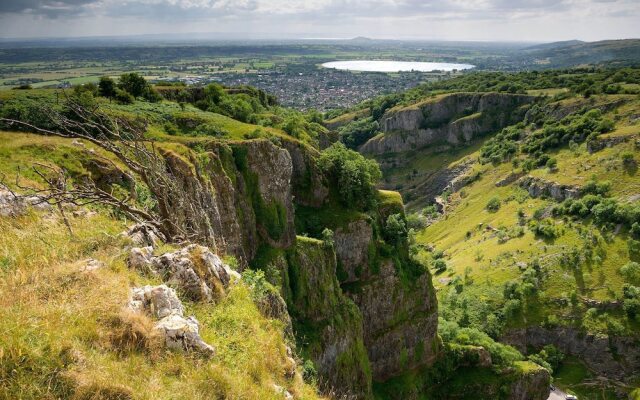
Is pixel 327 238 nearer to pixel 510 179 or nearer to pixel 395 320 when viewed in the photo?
pixel 395 320

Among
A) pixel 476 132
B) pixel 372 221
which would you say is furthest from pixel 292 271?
pixel 476 132

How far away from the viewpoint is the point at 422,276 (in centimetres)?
5916

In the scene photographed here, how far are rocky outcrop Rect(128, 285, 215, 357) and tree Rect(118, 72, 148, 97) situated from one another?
172ft

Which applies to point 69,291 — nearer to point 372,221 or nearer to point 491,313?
point 372,221

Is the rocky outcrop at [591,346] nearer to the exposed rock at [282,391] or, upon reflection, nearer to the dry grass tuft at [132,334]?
the exposed rock at [282,391]

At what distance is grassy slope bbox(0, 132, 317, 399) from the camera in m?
8.75

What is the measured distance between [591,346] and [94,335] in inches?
4150

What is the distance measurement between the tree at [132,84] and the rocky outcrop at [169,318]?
52.4 m

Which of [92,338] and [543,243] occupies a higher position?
[92,338]

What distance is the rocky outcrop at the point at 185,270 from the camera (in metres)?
14.3

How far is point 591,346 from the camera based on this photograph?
9088 cm

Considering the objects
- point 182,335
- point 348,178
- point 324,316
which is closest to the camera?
point 182,335

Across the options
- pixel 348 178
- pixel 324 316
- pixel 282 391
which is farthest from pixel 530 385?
pixel 282 391

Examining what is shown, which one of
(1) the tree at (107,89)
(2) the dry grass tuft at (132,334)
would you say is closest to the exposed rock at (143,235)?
(2) the dry grass tuft at (132,334)
